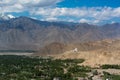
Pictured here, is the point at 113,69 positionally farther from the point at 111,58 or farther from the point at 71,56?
the point at 71,56

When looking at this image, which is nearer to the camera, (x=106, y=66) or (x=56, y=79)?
(x=56, y=79)

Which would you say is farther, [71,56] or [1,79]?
[71,56]

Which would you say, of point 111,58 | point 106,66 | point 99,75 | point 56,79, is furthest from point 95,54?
point 56,79

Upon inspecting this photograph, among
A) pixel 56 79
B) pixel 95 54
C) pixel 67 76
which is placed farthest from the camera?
pixel 95 54

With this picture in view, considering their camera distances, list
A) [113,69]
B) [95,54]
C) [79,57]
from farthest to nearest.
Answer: [79,57] → [95,54] → [113,69]

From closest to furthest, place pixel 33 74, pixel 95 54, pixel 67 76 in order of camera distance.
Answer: pixel 67 76, pixel 33 74, pixel 95 54

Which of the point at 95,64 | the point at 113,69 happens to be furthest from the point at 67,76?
the point at 95,64

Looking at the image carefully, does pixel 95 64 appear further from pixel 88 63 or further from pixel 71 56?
pixel 71 56

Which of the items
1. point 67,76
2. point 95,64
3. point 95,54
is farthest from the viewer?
point 95,54
